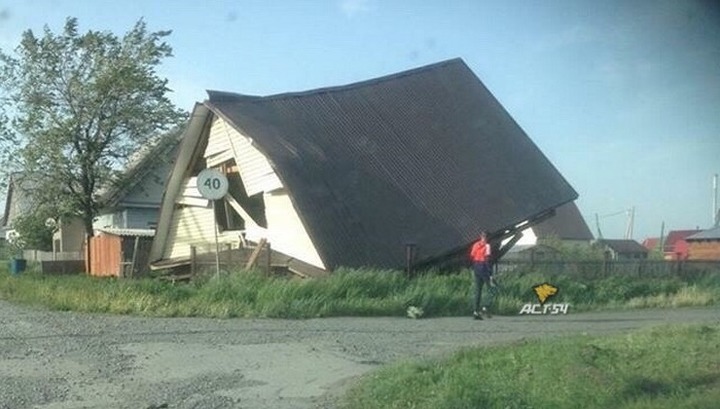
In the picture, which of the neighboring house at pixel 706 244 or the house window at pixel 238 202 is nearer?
the house window at pixel 238 202

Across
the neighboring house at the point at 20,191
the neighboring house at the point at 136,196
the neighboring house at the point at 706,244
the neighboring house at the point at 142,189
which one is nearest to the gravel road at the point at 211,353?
the neighboring house at the point at 20,191

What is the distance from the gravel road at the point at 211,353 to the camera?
389 inches

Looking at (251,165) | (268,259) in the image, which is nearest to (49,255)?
(251,165)

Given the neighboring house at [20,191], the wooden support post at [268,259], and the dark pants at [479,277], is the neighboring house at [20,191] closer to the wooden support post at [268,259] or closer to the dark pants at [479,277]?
the wooden support post at [268,259]

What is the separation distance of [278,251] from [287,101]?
16.7 ft

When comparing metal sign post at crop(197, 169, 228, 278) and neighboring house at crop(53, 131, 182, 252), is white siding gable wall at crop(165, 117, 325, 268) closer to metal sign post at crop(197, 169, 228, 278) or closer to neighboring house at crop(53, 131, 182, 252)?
metal sign post at crop(197, 169, 228, 278)

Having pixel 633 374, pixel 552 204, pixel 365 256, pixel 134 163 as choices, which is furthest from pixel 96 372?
pixel 134 163

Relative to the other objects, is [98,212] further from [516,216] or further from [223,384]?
[223,384]

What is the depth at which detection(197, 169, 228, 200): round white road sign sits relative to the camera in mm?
19969

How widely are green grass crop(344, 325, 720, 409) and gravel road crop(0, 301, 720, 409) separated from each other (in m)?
0.73

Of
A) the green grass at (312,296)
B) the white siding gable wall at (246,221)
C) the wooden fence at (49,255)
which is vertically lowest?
the green grass at (312,296)

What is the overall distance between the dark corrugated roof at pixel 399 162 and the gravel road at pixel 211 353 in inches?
240

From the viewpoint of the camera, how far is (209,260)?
24344mm

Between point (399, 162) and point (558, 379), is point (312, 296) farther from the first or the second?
point (558, 379)
